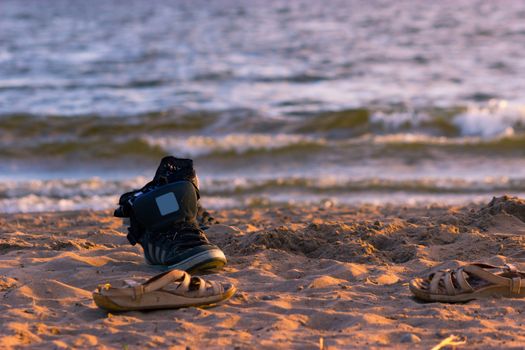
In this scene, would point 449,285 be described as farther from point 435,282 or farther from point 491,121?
point 491,121

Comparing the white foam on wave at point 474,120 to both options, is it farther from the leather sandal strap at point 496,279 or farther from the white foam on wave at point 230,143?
the leather sandal strap at point 496,279

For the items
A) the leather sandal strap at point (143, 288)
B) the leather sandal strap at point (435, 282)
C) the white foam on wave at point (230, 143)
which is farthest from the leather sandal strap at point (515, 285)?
the white foam on wave at point (230, 143)

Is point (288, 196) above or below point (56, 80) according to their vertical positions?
below

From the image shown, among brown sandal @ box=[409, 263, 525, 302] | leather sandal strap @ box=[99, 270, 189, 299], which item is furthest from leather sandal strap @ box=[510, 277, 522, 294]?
leather sandal strap @ box=[99, 270, 189, 299]

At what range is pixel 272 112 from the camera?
45.4 ft

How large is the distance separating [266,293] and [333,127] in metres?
8.67

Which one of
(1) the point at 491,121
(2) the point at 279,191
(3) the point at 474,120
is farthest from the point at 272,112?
(2) the point at 279,191

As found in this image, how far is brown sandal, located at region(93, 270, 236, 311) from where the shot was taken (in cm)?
409

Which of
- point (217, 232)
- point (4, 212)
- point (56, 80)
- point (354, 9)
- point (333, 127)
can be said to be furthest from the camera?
point (354, 9)

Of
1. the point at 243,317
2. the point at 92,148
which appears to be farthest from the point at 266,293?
the point at 92,148

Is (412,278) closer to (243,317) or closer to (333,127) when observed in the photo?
(243,317)

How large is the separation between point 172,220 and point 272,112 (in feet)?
29.8

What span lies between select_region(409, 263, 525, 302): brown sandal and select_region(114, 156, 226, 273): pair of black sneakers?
46.7 inches

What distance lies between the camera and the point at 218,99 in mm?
15180
